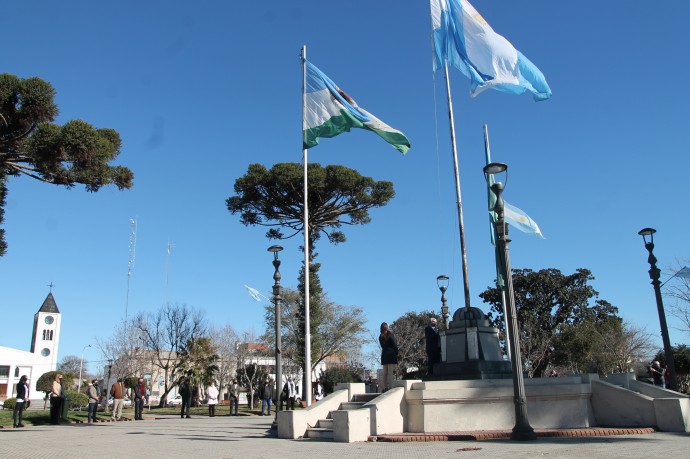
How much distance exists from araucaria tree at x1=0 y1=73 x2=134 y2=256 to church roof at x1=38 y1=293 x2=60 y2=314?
3633 inches

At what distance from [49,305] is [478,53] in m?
100

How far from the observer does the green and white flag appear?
14227 mm

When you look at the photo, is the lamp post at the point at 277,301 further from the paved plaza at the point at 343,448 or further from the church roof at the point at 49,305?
the church roof at the point at 49,305

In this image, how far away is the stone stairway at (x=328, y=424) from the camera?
10.9 metres

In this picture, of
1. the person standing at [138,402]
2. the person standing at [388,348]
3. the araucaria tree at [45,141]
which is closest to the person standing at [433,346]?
the person standing at [388,348]

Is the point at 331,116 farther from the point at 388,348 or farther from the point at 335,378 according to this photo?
the point at 335,378

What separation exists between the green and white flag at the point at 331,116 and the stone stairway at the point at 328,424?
241 inches

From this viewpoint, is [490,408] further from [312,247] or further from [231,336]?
[231,336]

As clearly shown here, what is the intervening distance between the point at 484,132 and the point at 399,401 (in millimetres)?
11585

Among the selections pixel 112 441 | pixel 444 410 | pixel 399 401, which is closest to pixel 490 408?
pixel 444 410

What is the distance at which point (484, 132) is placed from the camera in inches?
776

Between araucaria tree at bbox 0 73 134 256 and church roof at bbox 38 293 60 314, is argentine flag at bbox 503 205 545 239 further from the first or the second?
church roof at bbox 38 293 60 314

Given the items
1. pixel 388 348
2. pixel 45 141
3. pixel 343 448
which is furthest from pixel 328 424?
pixel 45 141

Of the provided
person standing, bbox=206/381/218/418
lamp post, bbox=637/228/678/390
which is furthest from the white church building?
lamp post, bbox=637/228/678/390
